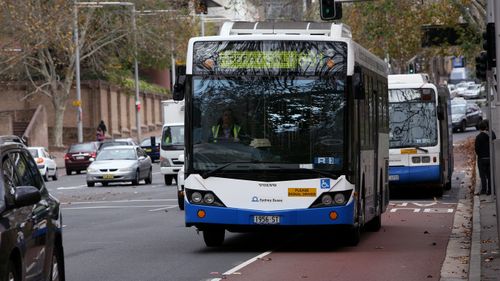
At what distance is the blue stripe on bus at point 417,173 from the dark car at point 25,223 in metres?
20.8

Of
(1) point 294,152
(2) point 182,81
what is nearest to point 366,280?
(1) point 294,152

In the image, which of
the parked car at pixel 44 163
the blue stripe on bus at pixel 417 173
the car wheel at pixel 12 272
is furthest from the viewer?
the parked car at pixel 44 163

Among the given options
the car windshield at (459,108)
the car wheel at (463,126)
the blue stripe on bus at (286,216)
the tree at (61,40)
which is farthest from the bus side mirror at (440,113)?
the car wheel at (463,126)

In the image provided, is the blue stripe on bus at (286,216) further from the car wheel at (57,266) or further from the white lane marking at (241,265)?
the car wheel at (57,266)

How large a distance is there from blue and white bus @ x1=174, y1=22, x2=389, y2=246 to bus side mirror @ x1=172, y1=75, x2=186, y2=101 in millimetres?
15

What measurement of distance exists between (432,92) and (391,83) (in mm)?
1123

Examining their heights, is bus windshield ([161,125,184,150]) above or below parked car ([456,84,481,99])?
below

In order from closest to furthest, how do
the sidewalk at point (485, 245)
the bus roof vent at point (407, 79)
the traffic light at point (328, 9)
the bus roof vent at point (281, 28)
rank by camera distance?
1. the sidewalk at point (485, 245)
2. the bus roof vent at point (281, 28)
3. the traffic light at point (328, 9)
4. the bus roof vent at point (407, 79)

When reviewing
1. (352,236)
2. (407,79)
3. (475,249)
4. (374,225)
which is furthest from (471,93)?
(475,249)

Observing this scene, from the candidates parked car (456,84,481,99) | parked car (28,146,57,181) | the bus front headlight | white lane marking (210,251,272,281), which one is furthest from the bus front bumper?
parked car (456,84,481,99)

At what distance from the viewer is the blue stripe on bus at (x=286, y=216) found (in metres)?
18.3

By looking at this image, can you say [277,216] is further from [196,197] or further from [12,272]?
[12,272]

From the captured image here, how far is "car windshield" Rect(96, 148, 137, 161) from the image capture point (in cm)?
4466

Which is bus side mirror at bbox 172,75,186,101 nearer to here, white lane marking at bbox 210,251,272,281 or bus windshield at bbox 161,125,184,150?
white lane marking at bbox 210,251,272,281
